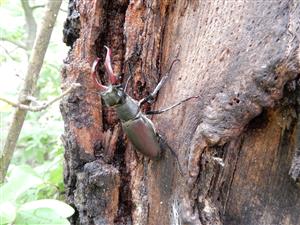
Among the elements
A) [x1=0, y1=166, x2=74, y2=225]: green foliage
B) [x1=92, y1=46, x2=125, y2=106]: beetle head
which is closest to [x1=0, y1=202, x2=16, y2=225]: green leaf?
[x1=0, y1=166, x2=74, y2=225]: green foliage

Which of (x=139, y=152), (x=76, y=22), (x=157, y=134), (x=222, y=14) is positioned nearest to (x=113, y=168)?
(x=139, y=152)

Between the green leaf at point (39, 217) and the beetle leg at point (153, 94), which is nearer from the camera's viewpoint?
the green leaf at point (39, 217)

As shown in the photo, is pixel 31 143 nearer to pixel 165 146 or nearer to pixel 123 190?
pixel 123 190

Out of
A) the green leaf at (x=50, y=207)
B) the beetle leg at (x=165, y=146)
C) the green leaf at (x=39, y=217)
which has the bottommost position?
the green leaf at (x=39, y=217)

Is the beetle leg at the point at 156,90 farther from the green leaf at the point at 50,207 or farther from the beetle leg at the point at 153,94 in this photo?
the green leaf at the point at 50,207

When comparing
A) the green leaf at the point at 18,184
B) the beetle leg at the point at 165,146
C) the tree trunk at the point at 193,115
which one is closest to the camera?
the green leaf at the point at 18,184

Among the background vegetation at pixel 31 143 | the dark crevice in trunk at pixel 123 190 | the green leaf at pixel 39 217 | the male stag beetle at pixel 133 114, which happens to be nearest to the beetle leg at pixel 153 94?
the male stag beetle at pixel 133 114

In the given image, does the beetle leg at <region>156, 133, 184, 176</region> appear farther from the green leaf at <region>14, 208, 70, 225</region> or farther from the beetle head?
the green leaf at <region>14, 208, 70, 225</region>

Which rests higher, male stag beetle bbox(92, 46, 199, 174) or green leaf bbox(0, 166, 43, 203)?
male stag beetle bbox(92, 46, 199, 174)
